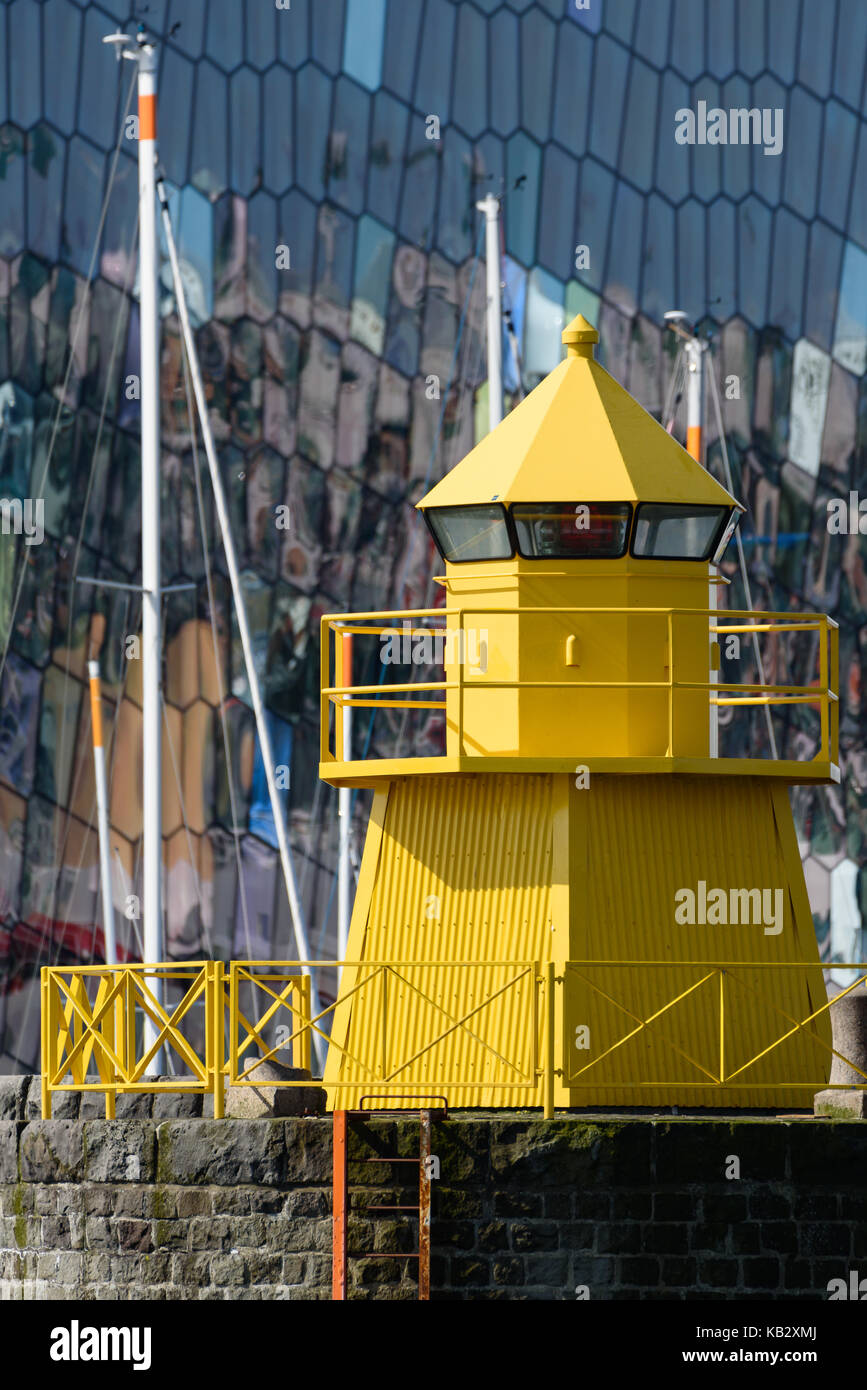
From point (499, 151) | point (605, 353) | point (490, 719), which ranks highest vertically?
point (499, 151)

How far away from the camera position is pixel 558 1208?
17.2 meters

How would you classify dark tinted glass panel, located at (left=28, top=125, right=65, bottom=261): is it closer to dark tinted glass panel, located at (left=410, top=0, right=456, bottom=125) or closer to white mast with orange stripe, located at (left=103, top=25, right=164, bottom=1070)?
dark tinted glass panel, located at (left=410, top=0, right=456, bottom=125)

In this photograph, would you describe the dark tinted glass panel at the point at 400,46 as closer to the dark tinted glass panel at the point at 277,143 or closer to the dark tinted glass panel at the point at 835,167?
the dark tinted glass panel at the point at 277,143

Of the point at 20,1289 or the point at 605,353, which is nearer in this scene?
the point at 20,1289

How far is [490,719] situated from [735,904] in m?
2.28

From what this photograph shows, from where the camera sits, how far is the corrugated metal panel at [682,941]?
738 inches

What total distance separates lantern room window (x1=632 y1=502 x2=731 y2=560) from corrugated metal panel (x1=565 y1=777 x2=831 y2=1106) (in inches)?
68.2

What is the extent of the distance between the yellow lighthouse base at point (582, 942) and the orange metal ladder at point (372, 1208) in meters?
0.90

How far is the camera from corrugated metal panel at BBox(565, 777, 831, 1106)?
18734 millimetres

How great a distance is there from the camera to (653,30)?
47.5 metres

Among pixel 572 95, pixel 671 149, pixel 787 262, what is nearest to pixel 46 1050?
pixel 572 95

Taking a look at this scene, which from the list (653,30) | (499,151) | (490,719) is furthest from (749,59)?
(490,719)

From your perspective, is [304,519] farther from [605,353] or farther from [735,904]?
[735,904]

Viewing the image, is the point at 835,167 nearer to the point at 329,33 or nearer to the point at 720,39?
the point at 720,39
